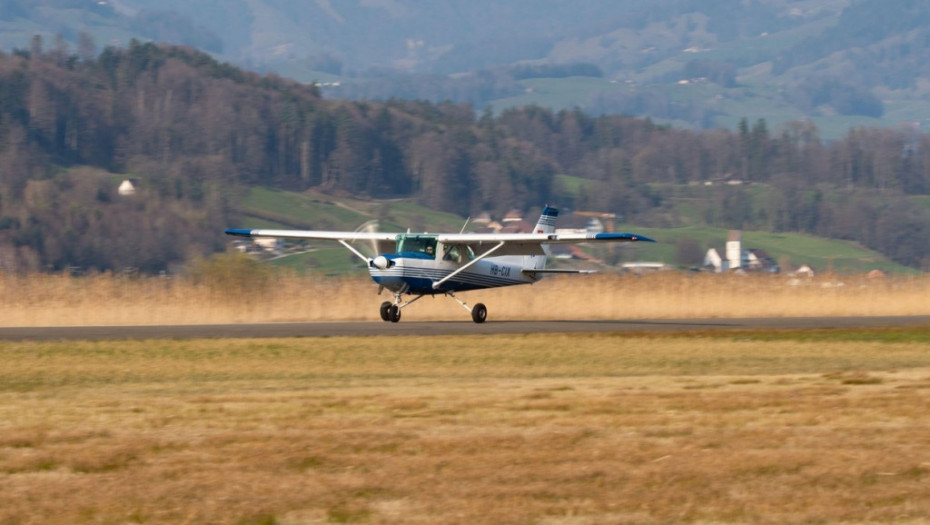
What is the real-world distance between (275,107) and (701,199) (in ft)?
172

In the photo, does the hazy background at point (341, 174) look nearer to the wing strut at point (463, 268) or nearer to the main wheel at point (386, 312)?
the wing strut at point (463, 268)

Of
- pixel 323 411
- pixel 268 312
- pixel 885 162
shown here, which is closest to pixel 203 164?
pixel 885 162

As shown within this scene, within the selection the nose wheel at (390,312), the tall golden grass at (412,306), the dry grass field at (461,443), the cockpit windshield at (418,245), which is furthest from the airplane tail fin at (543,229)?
the dry grass field at (461,443)

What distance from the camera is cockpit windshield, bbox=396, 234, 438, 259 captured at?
1174 inches

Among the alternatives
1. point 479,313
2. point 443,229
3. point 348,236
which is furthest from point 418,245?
point 443,229

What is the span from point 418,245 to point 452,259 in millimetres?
965

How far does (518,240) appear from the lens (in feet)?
97.3

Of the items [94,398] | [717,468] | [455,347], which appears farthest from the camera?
[455,347]

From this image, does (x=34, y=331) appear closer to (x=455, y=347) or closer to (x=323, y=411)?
(x=455, y=347)

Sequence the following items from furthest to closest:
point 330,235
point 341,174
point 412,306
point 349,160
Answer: point 349,160 → point 341,174 → point 412,306 → point 330,235

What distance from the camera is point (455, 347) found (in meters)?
21.1

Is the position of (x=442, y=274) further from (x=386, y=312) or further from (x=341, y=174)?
(x=341, y=174)

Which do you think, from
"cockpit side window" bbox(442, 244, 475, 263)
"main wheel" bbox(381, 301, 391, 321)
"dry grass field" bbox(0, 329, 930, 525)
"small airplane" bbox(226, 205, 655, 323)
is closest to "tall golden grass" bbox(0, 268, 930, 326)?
"small airplane" bbox(226, 205, 655, 323)

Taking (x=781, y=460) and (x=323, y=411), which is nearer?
(x=781, y=460)
